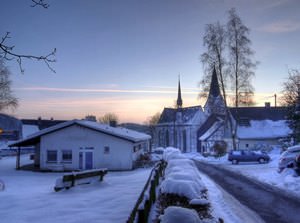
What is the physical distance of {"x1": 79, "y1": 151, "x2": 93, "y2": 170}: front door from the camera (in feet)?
103

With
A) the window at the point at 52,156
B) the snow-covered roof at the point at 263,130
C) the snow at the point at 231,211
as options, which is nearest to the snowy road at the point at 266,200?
the snow at the point at 231,211

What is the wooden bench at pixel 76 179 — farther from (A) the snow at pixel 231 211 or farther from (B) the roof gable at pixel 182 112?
(B) the roof gable at pixel 182 112

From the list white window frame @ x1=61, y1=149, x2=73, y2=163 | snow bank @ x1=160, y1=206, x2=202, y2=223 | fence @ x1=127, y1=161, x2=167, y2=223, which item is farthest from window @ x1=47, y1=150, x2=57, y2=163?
snow bank @ x1=160, y1=206, x2=202, y2=223

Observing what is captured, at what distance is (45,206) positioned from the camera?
10.7 m

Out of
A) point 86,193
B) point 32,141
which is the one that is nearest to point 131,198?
point 86,193

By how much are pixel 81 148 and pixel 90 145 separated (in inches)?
37.3

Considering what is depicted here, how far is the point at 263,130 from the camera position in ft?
169

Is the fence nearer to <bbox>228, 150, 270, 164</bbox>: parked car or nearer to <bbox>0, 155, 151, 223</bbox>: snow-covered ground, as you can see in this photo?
<bbox>0, 155, 151, 223</bbox>: snow-covered ground

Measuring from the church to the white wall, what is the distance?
46.9 feet

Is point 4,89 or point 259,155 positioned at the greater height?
point 4,89

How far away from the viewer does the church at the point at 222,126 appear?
154 feet

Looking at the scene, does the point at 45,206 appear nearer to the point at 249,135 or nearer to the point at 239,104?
the point at 239,104

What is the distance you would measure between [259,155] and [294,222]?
2621cm

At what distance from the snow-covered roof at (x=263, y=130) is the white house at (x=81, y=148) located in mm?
24737
